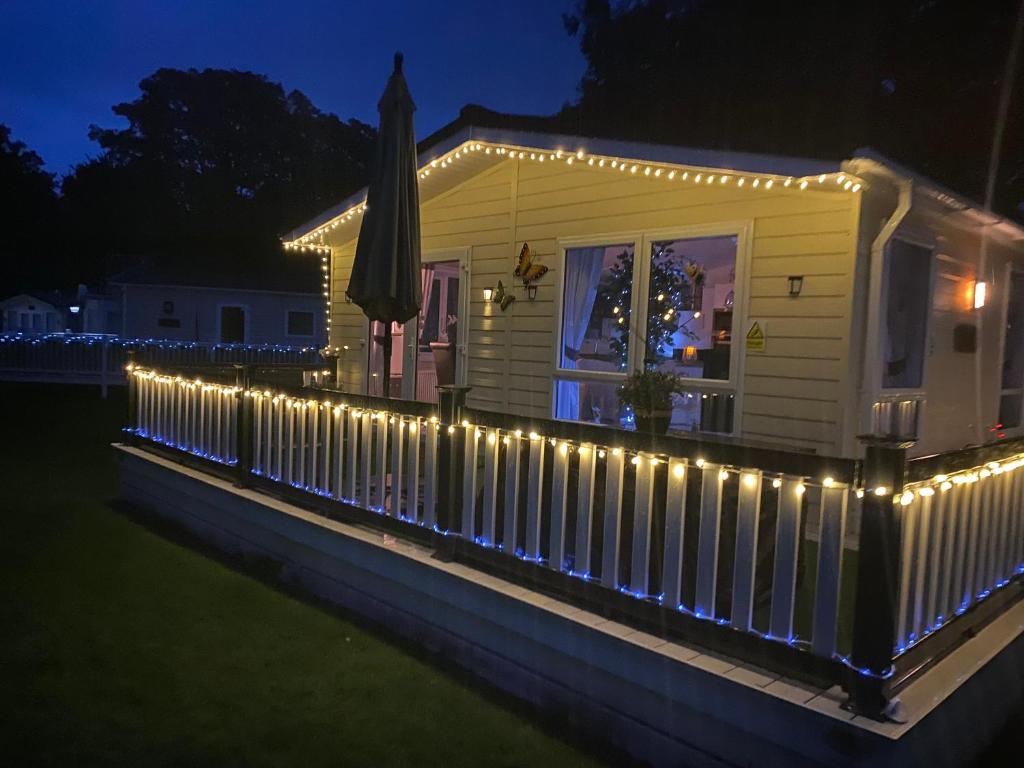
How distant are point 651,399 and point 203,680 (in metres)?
2.54

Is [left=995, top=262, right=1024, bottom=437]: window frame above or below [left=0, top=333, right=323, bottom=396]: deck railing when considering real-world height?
above

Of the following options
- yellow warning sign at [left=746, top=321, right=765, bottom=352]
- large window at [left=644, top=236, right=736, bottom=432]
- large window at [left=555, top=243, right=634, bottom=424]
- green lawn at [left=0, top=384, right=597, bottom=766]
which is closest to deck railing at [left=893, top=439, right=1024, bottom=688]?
green lawn at [left=0, top=384, right=597, bottom=766]

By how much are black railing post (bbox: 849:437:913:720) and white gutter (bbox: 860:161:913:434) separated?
2.99 meters

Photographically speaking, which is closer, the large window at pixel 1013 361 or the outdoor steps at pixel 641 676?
the outdoor steps at pixel 641 676

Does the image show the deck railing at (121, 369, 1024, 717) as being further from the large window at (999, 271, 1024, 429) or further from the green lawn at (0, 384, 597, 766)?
the large window at (999, 271, 1024, 429)

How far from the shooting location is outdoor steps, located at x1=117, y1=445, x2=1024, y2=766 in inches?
92.7

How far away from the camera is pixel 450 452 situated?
3.67 meters

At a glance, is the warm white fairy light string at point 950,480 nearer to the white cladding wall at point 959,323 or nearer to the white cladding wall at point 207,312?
the white cladding wall at point 959,323

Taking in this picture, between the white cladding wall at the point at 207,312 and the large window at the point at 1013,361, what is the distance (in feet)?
69.0

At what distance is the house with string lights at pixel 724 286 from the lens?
506 centimetres

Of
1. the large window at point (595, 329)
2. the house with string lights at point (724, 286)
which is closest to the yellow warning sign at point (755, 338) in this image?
the house with string lights at point (724, 286)

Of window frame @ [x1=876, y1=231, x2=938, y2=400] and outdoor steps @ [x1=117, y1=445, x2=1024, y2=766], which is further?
window frame @ [x1=876, y1=231, x2=938, y2=400]

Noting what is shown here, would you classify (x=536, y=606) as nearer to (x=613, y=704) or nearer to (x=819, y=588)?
(x=613, y=704)

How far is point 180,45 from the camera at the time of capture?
93125 millimetres
